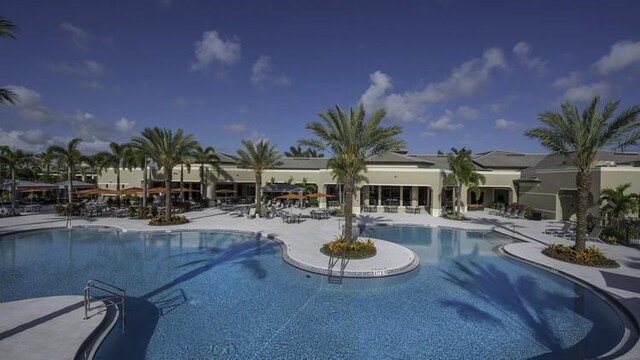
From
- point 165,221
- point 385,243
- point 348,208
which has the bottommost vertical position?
point 385,243

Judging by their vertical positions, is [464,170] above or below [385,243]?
above

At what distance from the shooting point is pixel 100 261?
13.7 m

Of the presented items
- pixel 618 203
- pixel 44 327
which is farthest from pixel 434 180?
pixel 44 327

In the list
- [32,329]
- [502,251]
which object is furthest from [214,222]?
[502,251]

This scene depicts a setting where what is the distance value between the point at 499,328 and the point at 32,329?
11.2m

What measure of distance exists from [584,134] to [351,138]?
10067mm

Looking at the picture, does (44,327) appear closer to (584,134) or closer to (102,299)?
(102,299)

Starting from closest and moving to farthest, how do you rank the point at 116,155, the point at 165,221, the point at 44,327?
the point at 44,327 → the point at 165,221 → the point at 116,155

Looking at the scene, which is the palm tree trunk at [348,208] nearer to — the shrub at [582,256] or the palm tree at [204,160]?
the shrub at [582,256]

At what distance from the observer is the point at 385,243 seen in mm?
16859

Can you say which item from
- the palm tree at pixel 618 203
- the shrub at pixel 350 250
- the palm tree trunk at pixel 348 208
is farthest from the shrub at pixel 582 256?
the palm tree trunk at pixel 348 208

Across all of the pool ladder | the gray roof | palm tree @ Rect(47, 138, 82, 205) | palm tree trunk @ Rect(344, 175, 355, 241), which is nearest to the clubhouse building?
the gray roof

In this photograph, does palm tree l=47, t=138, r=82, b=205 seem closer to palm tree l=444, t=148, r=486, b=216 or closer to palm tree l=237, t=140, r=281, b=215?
palm tree l=237, t=140, r=281, b=215

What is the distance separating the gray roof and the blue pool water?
2601 cm
